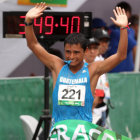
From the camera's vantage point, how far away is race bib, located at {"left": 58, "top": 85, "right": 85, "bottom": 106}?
17.4 ft

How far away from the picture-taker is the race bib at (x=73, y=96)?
209 inches

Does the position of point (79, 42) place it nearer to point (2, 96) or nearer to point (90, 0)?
point (2, 96)

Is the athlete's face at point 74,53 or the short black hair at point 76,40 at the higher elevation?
the short black hair at point 76,40

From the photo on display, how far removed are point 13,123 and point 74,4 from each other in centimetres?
205

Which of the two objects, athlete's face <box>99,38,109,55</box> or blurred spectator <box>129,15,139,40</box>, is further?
blurred spectator <box>129,15,139,40</box>

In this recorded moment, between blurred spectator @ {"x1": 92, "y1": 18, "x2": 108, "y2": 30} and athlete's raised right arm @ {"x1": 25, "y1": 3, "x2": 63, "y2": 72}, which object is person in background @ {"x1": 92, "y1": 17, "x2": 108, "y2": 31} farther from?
athlete's raised right arm @ {"x1": 25, "y1": 3, "x2": 63, "y2": 72}

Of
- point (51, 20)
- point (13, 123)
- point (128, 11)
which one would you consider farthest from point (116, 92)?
point (51, 20)

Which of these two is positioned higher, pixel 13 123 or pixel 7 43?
pixel 7 43

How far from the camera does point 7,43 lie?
7688 millimetres

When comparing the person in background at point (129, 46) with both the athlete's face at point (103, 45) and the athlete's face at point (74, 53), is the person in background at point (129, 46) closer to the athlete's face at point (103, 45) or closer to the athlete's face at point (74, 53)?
the athlete's face at point (103, 45)

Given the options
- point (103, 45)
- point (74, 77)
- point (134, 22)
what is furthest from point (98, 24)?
point (74, 77)

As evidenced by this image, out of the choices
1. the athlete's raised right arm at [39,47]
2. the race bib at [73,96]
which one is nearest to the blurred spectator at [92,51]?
the athlete's raised right arm at [39,47]

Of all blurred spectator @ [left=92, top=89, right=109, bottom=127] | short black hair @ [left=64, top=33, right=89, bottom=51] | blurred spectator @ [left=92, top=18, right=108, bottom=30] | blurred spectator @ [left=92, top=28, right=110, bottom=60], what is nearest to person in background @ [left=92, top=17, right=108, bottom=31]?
blurred spectator @ [left=92, top=18, right=108, bottom=30]

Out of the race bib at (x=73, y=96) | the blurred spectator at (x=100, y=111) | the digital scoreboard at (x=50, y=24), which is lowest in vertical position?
the blurred spectator at (x=100, y=111)
